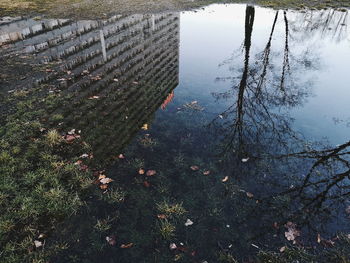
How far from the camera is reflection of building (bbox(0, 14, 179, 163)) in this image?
650 centimetres

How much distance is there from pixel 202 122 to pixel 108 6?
12867 mm

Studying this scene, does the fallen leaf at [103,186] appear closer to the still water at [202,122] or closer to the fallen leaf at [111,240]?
the still water at [202,122]

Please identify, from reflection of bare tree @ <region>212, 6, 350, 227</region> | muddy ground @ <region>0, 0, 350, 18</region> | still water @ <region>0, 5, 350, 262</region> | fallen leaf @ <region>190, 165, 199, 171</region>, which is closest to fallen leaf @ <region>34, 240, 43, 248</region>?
still water @ <region>0, 5, 350, 262</region>

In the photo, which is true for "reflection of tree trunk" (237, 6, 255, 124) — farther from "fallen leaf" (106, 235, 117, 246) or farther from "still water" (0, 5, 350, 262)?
"fallen leaf" (106, 235, 117, 246)

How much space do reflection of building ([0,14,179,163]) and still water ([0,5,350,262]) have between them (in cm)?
5

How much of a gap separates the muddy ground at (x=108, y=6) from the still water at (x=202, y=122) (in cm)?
186

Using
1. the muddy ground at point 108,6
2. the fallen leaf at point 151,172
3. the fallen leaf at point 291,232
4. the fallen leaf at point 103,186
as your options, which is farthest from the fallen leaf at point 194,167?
the muddy ground at point 108,6

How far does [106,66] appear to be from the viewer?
936cm

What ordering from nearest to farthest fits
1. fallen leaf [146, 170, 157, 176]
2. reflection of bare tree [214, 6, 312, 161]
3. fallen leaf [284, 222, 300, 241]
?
1. fallen leaf [284, 222, 300, 241]
2. fallen leaf [146, 170, 157, 176]
3. reflection of bare tree [214, 6, 312, 161]

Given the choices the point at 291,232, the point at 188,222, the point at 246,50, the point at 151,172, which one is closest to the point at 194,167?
the point at 151,172

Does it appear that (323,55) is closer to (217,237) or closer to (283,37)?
(283,37)

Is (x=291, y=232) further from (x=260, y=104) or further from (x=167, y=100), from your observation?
(x=167, y=100)

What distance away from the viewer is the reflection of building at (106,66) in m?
6.50

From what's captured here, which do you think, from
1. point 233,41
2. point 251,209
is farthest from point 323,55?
point 251,209
